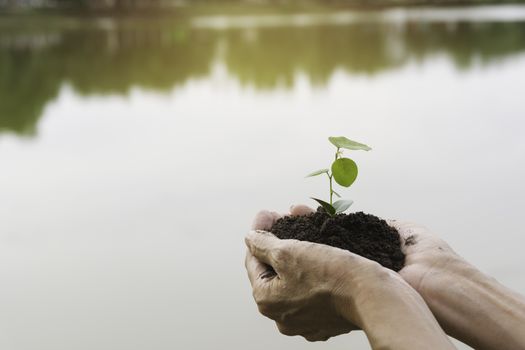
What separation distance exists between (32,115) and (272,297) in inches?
161

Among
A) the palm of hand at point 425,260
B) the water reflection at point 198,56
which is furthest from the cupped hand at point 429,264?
the water reflection at point 198,56

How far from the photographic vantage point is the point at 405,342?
0.87 meters

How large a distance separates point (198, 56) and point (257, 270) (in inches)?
272

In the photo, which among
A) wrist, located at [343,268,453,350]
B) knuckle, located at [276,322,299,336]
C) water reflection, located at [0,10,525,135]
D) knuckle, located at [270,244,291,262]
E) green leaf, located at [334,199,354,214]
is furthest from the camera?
water reflection, located at [0,10,525,135]

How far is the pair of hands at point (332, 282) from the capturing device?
955 millimetres

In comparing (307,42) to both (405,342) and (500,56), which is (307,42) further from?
(405,342)

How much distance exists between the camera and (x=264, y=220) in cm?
131

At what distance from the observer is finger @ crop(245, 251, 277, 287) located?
45.0 inches

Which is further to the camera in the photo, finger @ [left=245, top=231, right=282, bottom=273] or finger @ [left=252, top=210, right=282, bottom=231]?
finger @ [left=252, top=210, right=282, bottom=231]

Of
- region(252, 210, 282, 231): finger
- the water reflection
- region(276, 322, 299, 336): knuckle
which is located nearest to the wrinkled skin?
region(276, 322, 299, 336): knuckle

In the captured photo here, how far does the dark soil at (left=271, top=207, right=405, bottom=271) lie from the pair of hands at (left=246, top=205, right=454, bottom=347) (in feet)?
0.09

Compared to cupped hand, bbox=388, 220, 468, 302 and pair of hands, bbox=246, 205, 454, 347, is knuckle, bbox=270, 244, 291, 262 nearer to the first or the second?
pair of hands, bbox=246, 205, 454, 347

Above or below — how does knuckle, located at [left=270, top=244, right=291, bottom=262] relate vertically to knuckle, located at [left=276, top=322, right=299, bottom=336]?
above

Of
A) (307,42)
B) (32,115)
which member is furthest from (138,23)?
(32,115)
